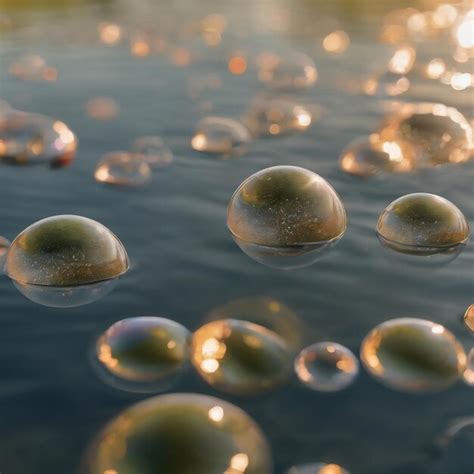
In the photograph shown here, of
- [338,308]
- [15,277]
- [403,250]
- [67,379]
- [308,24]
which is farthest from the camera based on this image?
[308,24]

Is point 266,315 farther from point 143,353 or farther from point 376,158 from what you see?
point 376,158

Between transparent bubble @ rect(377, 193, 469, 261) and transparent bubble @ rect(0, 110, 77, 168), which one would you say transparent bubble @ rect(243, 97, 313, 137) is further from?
transparent bubble @ rect(377, 193, 469, 261)

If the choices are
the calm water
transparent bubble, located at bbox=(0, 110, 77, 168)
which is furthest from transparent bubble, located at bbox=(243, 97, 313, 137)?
transparent bubble, located at bbox=(0, 110, 77, 168)

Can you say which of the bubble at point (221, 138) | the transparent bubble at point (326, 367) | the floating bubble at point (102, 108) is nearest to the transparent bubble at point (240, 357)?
the transparent bubble at point (326, 367)

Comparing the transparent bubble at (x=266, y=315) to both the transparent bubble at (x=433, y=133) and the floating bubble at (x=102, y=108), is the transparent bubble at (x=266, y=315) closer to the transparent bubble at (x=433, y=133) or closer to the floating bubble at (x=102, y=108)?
the transparent bubble at (x=433, y=133)

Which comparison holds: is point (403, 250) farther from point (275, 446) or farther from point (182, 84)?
point (182, 84)

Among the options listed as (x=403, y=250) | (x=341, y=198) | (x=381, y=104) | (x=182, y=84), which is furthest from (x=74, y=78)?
(x=403, y=250)
